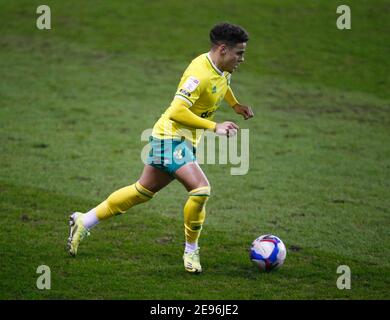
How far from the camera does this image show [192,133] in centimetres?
622

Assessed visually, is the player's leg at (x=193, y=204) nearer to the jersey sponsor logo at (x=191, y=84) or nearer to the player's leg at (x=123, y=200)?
the player's leg at (x=123, y=200)

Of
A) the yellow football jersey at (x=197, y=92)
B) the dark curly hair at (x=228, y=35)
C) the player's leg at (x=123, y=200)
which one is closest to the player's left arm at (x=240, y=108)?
the yellow football jersey at (x=197, y=92)

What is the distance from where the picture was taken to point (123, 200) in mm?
6316

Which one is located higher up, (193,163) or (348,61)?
(348,61)

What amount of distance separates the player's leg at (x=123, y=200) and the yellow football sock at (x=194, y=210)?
342mm

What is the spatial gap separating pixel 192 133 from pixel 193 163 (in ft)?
1.07

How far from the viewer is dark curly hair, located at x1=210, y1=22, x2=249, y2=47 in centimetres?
595

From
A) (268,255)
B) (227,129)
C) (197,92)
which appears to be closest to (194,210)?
(268,255)

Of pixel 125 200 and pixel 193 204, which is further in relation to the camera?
pixel 125 200

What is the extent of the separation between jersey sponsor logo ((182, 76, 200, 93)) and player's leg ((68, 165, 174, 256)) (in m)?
0.85

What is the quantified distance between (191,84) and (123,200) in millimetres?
1324

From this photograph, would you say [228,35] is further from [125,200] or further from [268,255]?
[268,255]
